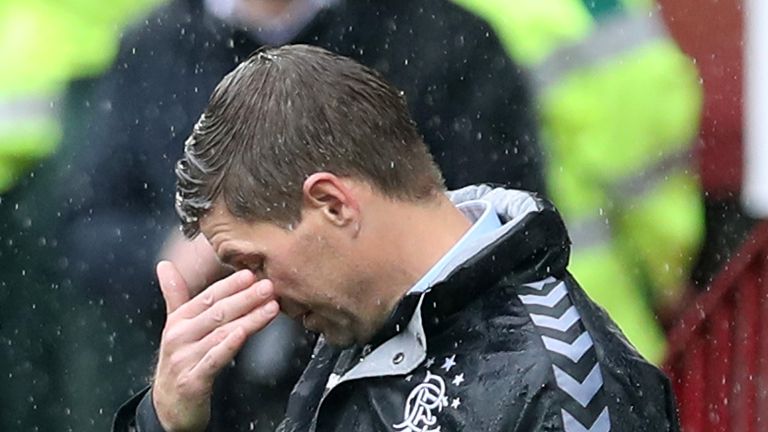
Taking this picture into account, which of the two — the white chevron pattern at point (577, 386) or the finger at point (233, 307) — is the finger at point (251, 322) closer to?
A: the finger at point (233, 307)

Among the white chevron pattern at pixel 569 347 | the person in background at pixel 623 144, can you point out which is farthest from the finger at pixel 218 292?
the person in background at pixel 623 144

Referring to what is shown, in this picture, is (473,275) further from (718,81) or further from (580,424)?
(718,81)

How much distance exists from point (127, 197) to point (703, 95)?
1041mm

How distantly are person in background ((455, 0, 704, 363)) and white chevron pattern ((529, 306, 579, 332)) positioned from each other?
4.14ft

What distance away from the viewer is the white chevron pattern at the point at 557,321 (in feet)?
6.59

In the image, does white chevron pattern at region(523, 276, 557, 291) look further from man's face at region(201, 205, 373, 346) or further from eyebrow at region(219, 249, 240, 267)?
eyebrow at region(219, 249, 240, 267)

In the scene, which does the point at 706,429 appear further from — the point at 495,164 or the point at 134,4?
the point at 134,4

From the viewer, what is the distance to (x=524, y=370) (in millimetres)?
1979

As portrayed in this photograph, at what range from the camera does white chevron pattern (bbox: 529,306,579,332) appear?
201 centimetres

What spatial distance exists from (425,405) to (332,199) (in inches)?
9.8

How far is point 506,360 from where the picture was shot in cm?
200

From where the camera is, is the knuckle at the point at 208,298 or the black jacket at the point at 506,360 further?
the knuckle at the point at 208,298

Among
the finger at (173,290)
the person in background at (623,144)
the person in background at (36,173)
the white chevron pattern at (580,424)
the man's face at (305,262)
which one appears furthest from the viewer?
the person in background at (36,173)

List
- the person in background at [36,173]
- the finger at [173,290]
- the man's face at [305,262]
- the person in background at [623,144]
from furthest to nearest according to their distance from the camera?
the person in background at [36,173], the person in background at [623,144], the finger at [173,290], the man's face at [305,262]
